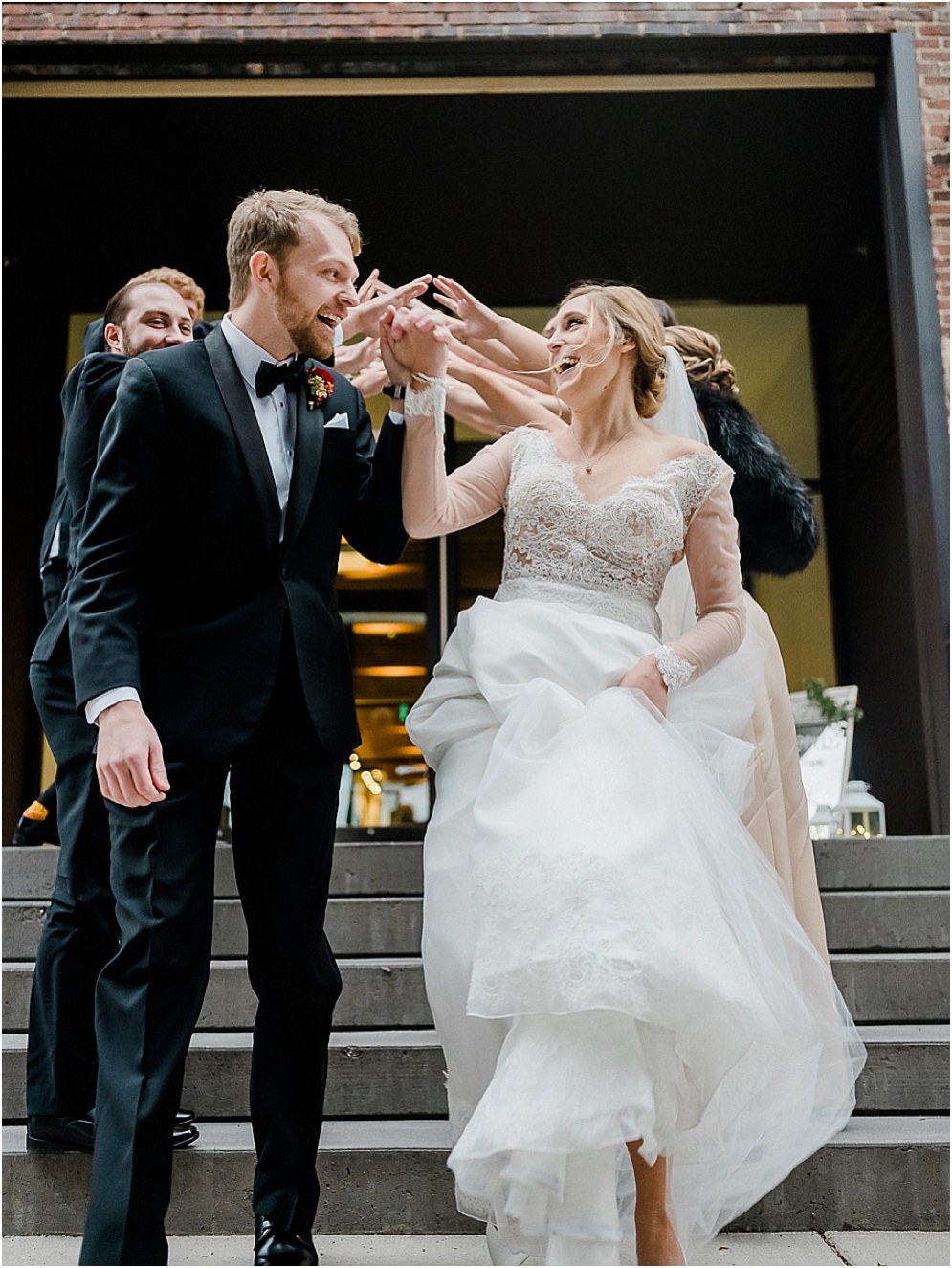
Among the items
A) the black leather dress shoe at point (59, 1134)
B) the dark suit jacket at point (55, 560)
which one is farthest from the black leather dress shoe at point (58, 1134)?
the dark suit jacket at point (55, 560)

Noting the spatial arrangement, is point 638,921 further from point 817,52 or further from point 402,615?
point 402,615

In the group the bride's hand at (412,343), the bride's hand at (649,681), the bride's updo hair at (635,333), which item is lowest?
the bride's hand at (649,681)

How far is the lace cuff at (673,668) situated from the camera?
91.0 inches

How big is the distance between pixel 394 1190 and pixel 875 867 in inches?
82.0

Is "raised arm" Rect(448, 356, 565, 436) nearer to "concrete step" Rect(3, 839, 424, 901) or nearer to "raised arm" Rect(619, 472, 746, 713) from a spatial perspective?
"raised arm" Rect(619, 472, 746, 713)

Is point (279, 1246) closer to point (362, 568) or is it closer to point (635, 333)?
point (635, 333)

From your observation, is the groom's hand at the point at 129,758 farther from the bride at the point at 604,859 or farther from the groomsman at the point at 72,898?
the groomsman at the point at 72,898

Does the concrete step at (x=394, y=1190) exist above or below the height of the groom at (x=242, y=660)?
below

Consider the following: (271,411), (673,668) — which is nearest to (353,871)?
(673,668)

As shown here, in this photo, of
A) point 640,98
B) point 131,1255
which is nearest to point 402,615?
point 640,98

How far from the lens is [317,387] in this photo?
7.61 feet

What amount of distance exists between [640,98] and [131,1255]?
19.1 ft

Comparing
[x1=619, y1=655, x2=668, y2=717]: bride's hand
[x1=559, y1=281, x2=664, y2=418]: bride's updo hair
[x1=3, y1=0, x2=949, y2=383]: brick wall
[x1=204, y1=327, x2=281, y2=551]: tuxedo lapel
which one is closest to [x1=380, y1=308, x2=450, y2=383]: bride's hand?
[x1=204, y1=327, x2=281, y2=551]: tuxedo lapel
